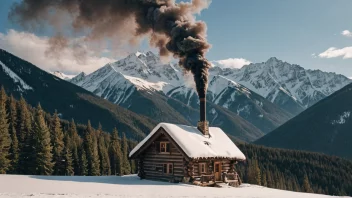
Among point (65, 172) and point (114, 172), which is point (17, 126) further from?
point (114, 172)

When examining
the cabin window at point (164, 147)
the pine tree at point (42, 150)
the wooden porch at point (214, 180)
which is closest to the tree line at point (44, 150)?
the pine tree at point (42, 150)

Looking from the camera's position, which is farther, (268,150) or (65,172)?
(268,150)

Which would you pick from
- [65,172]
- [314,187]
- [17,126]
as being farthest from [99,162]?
[314,187]

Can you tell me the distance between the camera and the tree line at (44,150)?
64938mm

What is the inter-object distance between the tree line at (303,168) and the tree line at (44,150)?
63728mm

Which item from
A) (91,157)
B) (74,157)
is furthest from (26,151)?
(91,157)

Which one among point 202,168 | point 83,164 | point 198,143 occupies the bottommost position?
point 202,168

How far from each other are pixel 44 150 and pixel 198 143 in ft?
111

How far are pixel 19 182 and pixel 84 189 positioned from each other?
5.86 meters

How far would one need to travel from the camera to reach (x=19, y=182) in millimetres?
31688

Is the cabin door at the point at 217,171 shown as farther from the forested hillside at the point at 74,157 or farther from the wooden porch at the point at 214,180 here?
the forested hillside at the point at 74,157

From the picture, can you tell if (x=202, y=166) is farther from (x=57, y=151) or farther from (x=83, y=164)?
(x=83, y=164)

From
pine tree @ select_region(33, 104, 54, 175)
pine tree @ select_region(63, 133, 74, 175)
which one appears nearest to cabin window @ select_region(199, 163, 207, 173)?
pine tree @ select_region(33, 104, 54, 175)

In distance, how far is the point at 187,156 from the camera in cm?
3941
